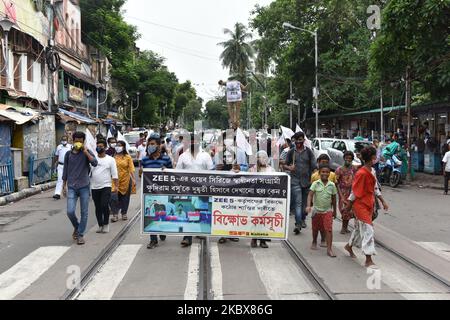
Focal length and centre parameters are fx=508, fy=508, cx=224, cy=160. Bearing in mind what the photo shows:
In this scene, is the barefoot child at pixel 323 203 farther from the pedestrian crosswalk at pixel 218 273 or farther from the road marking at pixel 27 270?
the road marking at pixel 27 270

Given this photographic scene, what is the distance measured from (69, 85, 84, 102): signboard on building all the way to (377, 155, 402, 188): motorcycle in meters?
19.7

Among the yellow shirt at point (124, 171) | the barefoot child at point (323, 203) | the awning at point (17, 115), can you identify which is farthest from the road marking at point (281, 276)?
the awning at point (17, 115)

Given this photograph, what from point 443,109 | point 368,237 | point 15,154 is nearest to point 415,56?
point 443,109

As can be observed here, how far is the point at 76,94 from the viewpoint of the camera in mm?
32156

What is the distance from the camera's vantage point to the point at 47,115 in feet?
64.5

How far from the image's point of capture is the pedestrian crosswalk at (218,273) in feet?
19.2

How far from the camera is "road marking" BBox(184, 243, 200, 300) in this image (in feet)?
18.9

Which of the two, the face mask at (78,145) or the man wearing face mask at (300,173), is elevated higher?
the face mask at (78,145)

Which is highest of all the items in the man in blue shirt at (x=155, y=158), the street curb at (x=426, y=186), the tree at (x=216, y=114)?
the tree at (x=216, y=114)

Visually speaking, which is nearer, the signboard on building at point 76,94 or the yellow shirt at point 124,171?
the yellow shirt at point 124,171

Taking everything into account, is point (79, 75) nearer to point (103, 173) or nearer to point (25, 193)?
point (25, 193)

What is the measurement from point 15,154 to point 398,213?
1110 cm

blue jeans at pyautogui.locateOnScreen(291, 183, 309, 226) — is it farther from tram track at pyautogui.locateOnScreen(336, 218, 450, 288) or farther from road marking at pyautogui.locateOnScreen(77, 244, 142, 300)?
road marking at pyautogui.locateOnScreen(77, 244, 142, 300)
